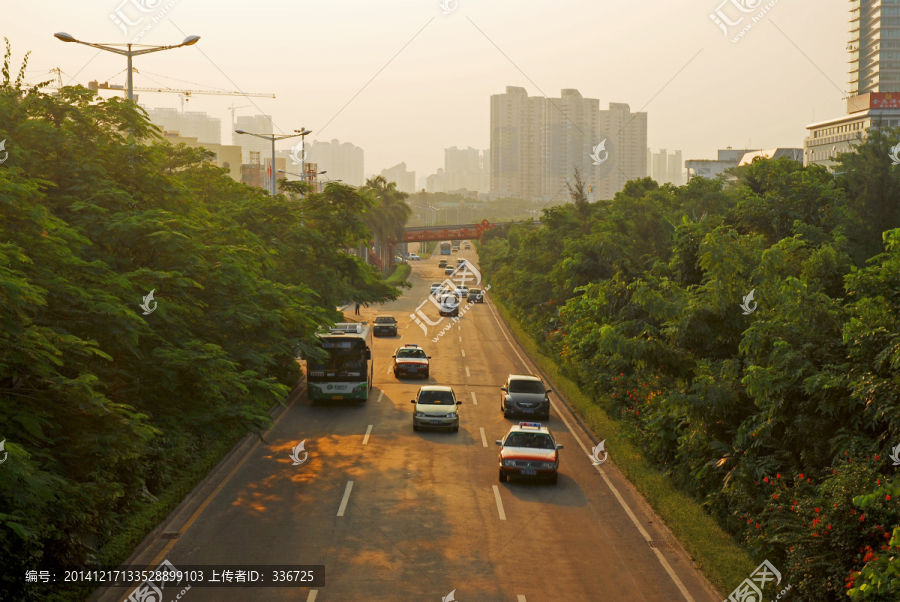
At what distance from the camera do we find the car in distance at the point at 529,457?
20.9 m

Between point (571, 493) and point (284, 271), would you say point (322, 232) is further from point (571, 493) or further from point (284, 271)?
point (571, 493)

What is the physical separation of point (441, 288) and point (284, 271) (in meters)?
59.6

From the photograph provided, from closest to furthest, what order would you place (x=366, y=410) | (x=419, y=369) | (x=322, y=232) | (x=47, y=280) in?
(x=47, y=280) → (x=366, y=410) → (x=322, y=232) → (x=419, y=369)

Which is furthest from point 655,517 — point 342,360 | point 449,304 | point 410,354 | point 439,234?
point 439,234

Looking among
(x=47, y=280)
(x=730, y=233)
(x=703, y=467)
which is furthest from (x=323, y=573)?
(x=730, y=233)

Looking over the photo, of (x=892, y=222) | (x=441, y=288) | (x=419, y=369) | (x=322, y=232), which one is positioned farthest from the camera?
(x=441, y=288)

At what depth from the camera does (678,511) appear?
57.4 ft

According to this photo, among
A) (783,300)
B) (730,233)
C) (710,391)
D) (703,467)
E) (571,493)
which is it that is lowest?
(571,493)

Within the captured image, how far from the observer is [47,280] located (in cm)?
1393

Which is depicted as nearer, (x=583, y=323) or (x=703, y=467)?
(x=703, y=467)

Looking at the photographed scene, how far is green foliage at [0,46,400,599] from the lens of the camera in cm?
1213

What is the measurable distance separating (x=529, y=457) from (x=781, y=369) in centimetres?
803

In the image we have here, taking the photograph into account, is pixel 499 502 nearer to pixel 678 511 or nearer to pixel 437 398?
pixel 678 511

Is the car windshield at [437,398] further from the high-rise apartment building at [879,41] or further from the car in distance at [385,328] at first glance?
the high-rise apartment building at [879,41]
